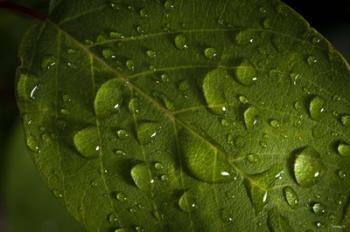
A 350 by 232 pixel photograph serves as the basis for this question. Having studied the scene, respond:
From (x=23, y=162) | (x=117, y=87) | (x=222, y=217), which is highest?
(x=117, y=87)

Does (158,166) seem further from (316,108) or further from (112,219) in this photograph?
(316,108)

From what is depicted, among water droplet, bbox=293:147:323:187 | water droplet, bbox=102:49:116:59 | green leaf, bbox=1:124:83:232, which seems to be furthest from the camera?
green leaf, bbox=1:124:83:232

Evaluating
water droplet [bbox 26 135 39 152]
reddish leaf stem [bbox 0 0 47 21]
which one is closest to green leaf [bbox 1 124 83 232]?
reddish leaf stem [bbox 0 0 47 21]

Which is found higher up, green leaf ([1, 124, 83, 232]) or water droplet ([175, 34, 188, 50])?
water droplet ([175, 34, 188, 50])

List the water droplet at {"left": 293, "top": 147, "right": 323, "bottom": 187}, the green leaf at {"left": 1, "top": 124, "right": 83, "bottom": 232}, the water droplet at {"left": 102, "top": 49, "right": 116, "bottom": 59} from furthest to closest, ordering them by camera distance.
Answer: the green leaf at {"left": 1, "top": 124, "right": 83, "bottom": 232} < the water droplet at {"left": 102, "top": 49, "right": 116, "bottom": 59} < the water droplet at {"left": 293, "top": 147, "right": 323, "bottom": 187}

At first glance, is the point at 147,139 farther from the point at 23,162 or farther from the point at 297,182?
the point at 23,162

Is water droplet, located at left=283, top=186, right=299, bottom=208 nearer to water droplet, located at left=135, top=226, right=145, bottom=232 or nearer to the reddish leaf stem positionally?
water droplet, located at left=135, top=226, right=145, bottom=232

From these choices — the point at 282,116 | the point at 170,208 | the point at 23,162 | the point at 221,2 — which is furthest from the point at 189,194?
the point at 23,162

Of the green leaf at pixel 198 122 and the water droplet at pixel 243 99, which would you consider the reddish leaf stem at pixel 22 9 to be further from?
the water droplet at pixel 243 99
